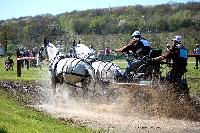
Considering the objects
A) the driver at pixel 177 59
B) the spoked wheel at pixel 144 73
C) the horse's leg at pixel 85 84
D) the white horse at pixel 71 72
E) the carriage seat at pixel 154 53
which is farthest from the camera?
the horse's leg at pixel 85 84

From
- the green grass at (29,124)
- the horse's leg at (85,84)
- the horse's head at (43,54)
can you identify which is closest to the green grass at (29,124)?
the green grass at (29,124)

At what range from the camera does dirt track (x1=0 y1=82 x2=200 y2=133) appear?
11.3 m

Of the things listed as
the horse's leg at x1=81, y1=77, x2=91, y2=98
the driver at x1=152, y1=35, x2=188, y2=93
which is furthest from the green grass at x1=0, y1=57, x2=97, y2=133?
the driver at x1=152, y1=35, x2=188, y2=93

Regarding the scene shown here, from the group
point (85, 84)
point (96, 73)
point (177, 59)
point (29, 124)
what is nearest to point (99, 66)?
point (96, 73)

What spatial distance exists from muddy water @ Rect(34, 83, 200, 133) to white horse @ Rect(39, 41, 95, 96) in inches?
19.2

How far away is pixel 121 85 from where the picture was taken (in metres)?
14.2

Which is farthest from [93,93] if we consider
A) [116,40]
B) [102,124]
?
[116,40]

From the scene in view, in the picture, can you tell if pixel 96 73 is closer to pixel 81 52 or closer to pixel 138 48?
pixel 81 52

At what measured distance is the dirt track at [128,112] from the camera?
11297 mm

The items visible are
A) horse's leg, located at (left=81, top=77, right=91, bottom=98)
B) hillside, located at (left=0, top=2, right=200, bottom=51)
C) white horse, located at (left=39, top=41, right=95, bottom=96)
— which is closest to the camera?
white horse, located at (left=39, top=41, right=95, bottom=96)

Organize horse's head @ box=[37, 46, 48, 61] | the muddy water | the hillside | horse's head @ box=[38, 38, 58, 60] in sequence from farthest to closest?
the hillside
horse's head @ box=[37, 46, 48, 61]
horse's head @ box=[38, 38, 58, 60]
the muddy water

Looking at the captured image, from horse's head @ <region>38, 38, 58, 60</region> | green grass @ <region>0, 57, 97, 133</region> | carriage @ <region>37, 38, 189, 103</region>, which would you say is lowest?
green grass @ <region>0, 57, 97, 133</region>

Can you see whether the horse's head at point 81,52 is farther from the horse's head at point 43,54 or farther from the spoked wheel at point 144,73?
the spoked wheel at point 144,73

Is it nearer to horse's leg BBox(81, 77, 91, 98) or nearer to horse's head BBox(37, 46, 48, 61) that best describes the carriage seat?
horse's leg BBox(81, 77, 91, 98)
